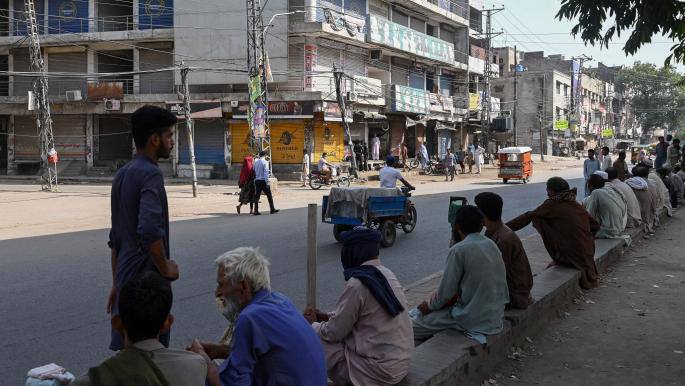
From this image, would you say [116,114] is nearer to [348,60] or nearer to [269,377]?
[348,60]

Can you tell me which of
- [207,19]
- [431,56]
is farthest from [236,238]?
[431,56]

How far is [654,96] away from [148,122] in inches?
3983

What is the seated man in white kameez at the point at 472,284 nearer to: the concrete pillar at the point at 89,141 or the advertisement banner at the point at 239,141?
the advertisement banner at the point at 239,141

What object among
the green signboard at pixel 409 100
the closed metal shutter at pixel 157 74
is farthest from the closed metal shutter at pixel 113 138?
the green signboard at pixel 409 100

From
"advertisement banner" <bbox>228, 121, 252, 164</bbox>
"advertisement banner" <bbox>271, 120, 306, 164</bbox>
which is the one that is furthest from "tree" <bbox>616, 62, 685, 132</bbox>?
"advertisement banner" <bbox>228, 121, 252, 164</bbox>

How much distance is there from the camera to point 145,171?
354cm

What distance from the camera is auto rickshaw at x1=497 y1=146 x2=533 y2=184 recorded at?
30047mm

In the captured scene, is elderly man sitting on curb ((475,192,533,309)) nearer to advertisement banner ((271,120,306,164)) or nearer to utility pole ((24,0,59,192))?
utility pole ((24,0,59,192))

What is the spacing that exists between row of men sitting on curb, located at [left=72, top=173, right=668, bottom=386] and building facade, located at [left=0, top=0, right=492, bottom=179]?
26.1m

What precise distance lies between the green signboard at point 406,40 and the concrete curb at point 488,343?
94.6 ft

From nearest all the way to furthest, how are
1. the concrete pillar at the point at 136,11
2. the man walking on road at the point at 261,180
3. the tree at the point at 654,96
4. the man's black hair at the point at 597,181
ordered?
1. the man's black hair at the point at 597,181
2. the man walking on road at the point at 261,180
3. the concrete pillar at the point at 136,11
4. the tree at the point at 654,96

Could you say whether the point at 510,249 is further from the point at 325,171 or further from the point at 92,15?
the point at 92,15

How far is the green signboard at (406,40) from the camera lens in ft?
114

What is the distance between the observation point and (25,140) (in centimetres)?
3697
